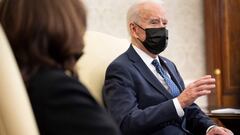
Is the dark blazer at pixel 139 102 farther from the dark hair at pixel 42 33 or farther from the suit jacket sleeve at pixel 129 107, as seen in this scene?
the dark hair at pixel 42 33

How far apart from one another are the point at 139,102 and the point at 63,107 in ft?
3.25

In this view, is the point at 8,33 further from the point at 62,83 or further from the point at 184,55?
the point at 184,55

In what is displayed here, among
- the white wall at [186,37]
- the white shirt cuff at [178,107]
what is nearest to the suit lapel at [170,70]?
the white shirt cuff at [178,107]

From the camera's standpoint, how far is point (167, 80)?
1.91 metres

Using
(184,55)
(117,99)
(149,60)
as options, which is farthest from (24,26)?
(184,55)

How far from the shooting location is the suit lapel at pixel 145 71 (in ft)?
6.01

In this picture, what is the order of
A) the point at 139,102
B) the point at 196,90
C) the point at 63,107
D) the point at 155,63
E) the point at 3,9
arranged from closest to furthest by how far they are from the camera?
the point at 63,107 < the point at 3,9 < the point at 196,90 < the point at 139,102 < the point at 155,63

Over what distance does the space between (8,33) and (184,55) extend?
2.31 m

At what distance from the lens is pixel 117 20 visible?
286 cm

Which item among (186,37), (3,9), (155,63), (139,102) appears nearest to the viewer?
(3,9)

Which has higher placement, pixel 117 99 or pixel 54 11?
pixel 54 11

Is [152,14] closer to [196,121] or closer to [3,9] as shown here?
[196,121]

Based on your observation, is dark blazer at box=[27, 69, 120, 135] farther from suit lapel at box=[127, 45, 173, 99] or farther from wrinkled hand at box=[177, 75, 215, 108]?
suit lapel at box=[127, 45, 173, 99]

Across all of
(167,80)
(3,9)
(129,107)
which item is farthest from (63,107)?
(167,80)
